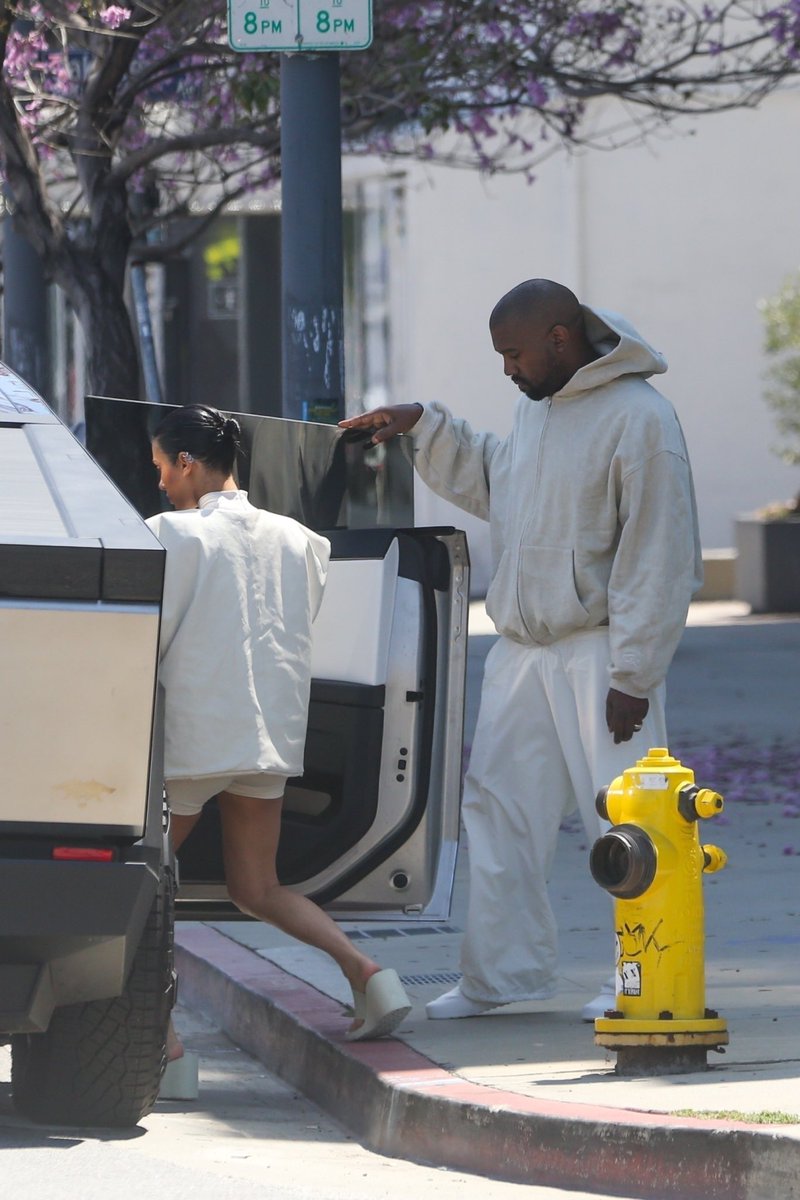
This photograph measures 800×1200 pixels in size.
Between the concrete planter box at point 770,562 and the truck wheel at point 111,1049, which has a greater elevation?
the concrete planter box at point 770,562

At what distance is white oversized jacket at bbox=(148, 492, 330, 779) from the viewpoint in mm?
5066

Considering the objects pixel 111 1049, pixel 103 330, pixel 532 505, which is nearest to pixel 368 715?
pixel 532 505

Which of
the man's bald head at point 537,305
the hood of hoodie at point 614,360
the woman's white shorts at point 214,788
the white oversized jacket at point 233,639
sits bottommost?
the woman's white shorts at point 214,788

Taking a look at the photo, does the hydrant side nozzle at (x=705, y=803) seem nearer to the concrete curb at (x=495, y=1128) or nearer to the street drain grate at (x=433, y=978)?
the concrete curb at (x=495, y=1128)

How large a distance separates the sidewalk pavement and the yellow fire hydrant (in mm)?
85

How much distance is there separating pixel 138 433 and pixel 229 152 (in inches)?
329

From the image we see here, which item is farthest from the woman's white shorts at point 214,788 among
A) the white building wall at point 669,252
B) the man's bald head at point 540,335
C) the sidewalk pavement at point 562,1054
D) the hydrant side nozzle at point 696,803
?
the white building wall at point 669,252

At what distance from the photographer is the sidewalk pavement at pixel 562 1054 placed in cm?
436

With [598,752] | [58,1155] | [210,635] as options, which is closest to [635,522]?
[598,752]

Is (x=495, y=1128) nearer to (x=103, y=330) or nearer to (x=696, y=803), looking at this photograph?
(x=696, y=803)

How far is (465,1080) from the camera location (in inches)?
200

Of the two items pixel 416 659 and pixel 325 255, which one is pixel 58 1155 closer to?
pixel 416 659

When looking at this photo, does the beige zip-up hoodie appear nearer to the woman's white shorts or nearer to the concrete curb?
the woman's white shorts

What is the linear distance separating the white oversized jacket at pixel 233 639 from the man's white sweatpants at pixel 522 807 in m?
0.76
